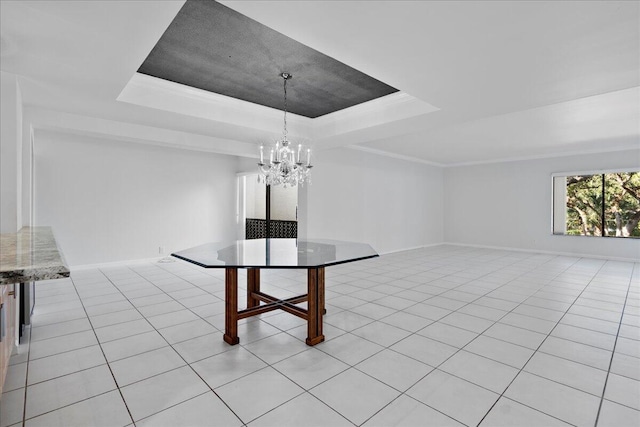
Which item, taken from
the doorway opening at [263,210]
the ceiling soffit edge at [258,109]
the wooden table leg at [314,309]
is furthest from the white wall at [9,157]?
the doorway opening at [263,210]

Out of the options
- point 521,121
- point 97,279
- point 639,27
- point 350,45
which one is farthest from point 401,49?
point 97,279

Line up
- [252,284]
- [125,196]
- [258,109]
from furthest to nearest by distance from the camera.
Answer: [125,196]
[258,109]
[252,284]

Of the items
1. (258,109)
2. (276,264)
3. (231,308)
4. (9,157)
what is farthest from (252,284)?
(258,109)

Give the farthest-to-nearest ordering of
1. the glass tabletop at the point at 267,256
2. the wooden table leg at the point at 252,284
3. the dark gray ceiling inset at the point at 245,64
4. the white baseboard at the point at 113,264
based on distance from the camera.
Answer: the white baseboard at the point at 113,264, the wooden table leg at the point at 252,284, the dark gray ceiling inset at the point at 245,64, the glass tabletop at the point at 267,256

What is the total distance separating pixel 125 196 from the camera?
585 centimetres

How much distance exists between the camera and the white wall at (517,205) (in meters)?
6.93

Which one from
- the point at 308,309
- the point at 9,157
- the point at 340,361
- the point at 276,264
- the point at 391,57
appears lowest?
the point at 340,361

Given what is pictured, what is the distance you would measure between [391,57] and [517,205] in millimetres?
7429

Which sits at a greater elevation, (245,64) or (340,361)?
(245,64)

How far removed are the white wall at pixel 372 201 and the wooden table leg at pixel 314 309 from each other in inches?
129

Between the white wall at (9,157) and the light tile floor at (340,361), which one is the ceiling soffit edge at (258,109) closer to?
the white wall at (9,157)

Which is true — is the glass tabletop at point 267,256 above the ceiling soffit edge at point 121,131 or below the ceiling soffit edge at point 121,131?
below

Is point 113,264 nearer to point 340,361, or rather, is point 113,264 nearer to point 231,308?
point 231,308

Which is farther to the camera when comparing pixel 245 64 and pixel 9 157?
pixel 245 64
